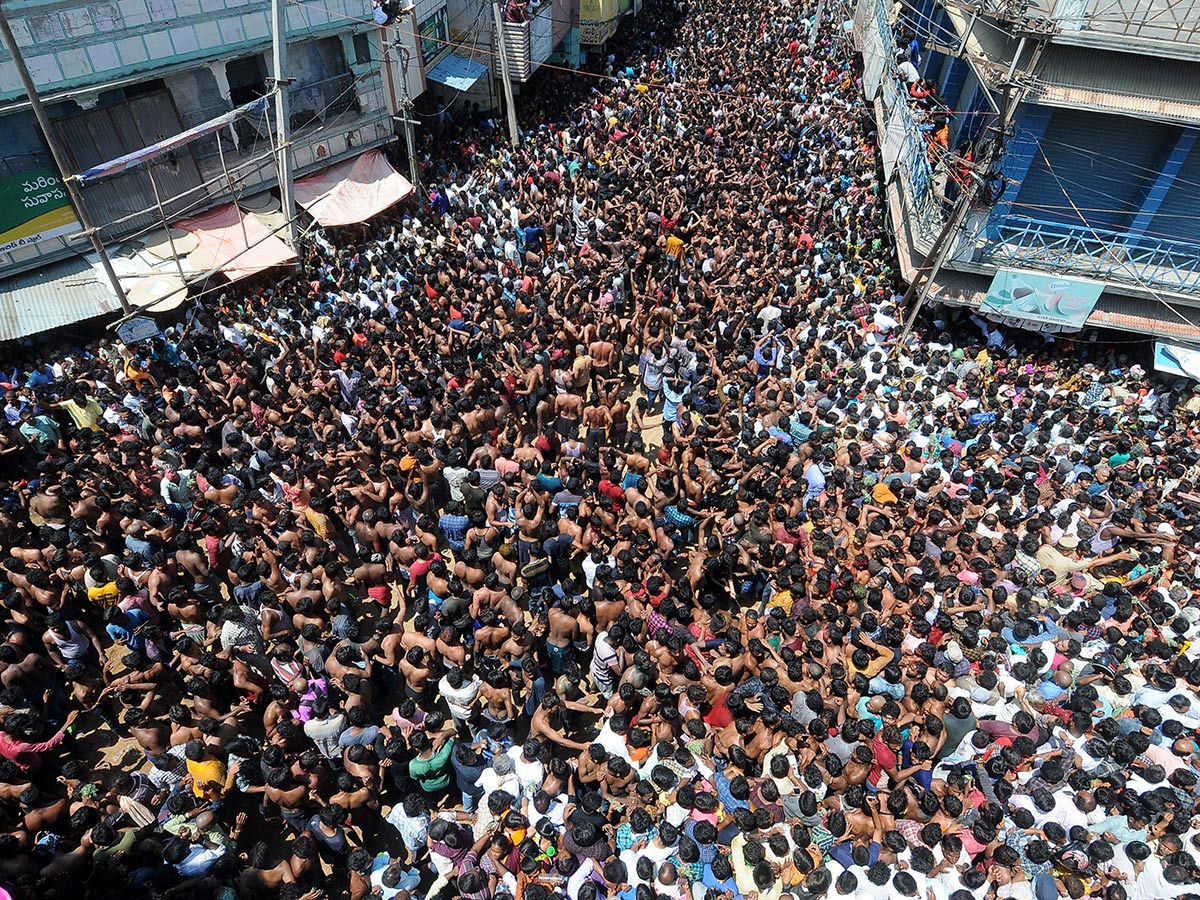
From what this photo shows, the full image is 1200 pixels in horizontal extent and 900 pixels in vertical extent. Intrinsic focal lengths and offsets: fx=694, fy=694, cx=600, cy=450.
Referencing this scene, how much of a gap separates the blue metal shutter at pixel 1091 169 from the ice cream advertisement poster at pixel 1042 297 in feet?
3.93

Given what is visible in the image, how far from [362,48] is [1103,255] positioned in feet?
52.0

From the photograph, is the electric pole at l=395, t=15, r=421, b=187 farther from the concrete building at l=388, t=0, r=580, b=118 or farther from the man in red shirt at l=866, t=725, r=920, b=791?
the man in red shirt at l=866, t=725, r=920, b=791

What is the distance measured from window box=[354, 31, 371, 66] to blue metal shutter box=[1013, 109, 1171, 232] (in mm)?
14118

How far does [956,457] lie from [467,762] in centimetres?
713

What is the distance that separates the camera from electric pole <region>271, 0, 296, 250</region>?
38.3 ft

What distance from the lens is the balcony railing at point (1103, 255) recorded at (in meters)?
11.6

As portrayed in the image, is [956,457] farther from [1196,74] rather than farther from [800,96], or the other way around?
[800,96]

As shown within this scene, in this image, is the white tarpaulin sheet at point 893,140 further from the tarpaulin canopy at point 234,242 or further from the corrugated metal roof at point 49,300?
the corrugated metal roof at point 49,300

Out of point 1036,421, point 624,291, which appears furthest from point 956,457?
point 624,291

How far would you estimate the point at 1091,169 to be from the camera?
12.1m

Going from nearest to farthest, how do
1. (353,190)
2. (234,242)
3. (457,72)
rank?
(234,242) → (353,190) → (457,72)

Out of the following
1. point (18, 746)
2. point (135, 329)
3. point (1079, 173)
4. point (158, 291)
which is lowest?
point (158, 291)

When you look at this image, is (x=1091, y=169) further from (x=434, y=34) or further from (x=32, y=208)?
(x=32, y=208)

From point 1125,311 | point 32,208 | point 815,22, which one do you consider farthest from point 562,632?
point 815,22
